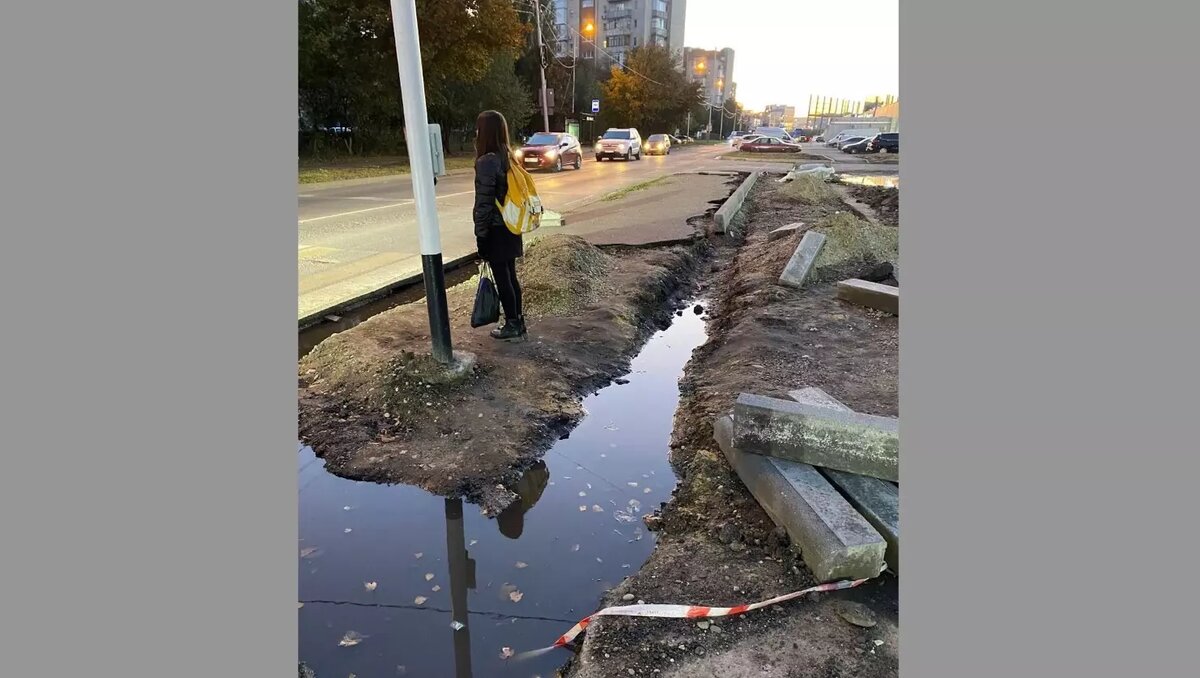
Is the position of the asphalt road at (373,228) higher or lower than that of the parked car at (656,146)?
lower

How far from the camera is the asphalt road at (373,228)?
854cm

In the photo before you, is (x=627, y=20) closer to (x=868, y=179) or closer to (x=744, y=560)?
(x=868, y=179)

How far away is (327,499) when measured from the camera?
410cm

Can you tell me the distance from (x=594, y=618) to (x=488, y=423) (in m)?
2.02

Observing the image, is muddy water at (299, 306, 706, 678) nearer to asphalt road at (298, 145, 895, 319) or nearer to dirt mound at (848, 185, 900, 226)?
asphalt road at (298, 145, 895, 319)

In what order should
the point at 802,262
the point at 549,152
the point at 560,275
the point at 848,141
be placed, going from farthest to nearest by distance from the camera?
1. the point at 848,141
2. the point at 549,152
3. the point at 802,262
4. the point at 560,275

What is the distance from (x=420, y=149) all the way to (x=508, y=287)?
4.90 ft

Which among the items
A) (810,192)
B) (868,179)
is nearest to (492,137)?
(810,192)

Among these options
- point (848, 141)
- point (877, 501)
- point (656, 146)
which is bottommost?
point (877, 501)

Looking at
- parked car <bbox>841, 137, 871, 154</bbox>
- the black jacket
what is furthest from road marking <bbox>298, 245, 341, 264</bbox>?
parked car <bbox>841, 137, 871, 154</bbox>

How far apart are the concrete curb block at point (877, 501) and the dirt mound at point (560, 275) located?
160 inches

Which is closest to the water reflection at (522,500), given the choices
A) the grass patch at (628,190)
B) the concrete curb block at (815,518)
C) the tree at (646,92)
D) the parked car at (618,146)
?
the concrete curb block at (815,518)

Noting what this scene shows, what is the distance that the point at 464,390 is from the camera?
509 cm

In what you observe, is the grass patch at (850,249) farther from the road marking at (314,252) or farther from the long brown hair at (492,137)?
the road marking at (314,252)
